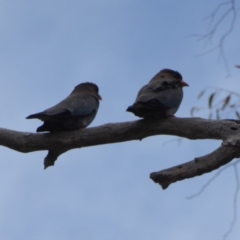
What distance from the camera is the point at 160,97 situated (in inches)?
227

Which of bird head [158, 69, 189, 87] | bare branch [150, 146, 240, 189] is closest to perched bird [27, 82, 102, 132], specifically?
bird head [158, 69, 189, 87]

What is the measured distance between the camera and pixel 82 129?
5.46m

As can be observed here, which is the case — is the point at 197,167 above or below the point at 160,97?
below

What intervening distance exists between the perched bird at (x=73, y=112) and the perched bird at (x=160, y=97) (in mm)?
462

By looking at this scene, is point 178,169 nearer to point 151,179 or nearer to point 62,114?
point 151,179

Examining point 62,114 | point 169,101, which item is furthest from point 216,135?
point 62,114

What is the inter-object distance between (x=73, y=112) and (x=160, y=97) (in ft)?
2.16

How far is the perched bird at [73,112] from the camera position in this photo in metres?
5.59

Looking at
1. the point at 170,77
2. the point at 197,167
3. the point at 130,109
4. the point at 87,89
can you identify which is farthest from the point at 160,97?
the point at 87,89

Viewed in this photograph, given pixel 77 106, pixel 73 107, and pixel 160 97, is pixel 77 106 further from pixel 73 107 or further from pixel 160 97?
pixel 160 97

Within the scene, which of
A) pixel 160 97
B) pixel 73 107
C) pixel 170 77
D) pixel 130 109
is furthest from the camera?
pixel 170 77

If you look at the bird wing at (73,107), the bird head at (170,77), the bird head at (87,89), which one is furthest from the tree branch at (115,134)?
the bird head at (87,89)

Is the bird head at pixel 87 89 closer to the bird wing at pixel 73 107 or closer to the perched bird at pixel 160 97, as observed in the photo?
the bird wing at pixel 73 107

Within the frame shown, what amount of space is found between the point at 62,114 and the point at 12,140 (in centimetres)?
54
